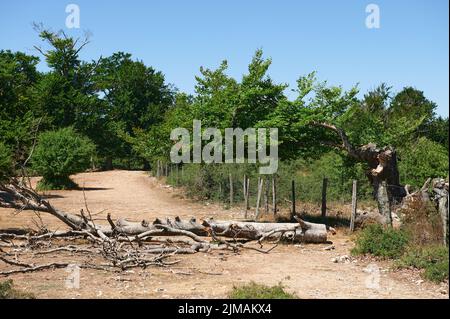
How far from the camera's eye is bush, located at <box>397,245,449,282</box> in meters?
8.79

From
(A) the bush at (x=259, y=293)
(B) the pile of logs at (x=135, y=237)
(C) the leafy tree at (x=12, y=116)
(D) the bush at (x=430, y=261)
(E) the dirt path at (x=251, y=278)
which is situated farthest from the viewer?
(C) the leafy tree at (x=12, y=116)

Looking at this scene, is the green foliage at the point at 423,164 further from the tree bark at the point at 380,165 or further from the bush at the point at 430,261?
the bush at the point at 430,261

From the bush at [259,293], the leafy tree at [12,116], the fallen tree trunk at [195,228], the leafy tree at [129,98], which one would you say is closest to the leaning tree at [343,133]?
the fallen tree trunk at [195,228]

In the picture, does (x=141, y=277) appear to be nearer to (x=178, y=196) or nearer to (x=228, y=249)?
(x=228, y=249)

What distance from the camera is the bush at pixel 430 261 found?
28.8 feet

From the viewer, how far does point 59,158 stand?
32.5 metres

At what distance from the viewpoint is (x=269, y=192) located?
21.9 m

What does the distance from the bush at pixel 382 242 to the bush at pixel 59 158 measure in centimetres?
2446

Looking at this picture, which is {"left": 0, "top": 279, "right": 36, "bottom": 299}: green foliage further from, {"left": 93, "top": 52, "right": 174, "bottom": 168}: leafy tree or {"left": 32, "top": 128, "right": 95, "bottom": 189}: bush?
{"left": 93, "top": 52, "right": 174, "bottom": 168}: leafy tree

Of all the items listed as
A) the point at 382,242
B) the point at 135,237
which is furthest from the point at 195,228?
the point at 382,242

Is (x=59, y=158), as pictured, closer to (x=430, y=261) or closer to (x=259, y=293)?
(x=430, y=261)

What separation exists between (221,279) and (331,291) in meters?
2.07

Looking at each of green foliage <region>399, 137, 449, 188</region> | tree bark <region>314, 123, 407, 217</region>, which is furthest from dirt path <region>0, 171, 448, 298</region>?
green foliage <region>399, 137, 449, 188</region>

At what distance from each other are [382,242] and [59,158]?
2548 centimetres
